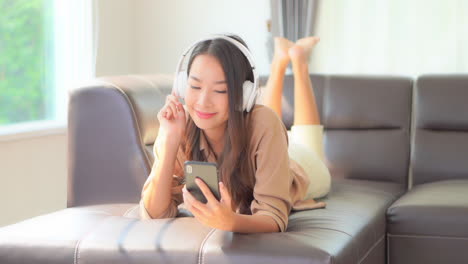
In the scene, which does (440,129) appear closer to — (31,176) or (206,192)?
(206,192)

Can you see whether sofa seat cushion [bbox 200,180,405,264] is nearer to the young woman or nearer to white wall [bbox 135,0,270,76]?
the young woman

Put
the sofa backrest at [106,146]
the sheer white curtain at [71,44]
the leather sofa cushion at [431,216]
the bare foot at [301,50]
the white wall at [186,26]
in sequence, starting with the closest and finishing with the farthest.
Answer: the sofa backrest at [106,146] < the leather sofa cushion at [431,216] < the bare foot at [301,50] < the sheer white curtain at [71,44] < the white wall at [186,26]

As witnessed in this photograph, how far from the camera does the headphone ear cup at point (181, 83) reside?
1.95 meters

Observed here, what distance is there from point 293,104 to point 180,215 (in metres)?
1.37

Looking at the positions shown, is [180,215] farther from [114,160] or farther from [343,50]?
[343,50]

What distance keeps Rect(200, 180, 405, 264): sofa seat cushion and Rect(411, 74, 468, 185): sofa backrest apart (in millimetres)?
450

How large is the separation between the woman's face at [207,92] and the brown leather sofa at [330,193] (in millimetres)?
300

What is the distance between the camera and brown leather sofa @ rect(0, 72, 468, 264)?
1807mm

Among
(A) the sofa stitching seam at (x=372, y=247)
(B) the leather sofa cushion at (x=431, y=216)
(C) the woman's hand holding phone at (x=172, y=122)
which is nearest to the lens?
(C) the woman's hand holding phone at (x=172, y=122)

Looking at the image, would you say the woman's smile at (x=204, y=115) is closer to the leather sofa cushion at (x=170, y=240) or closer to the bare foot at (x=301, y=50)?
the leather sofa cushion at (x=170, y=240)

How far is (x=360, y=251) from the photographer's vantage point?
6.70 ft

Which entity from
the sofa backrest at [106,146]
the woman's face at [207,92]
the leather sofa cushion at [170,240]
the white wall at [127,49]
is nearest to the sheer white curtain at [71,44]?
the white wall at [127,49]

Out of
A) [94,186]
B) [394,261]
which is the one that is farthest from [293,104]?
Answer: [94,186]

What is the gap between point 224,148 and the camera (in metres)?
1.94
